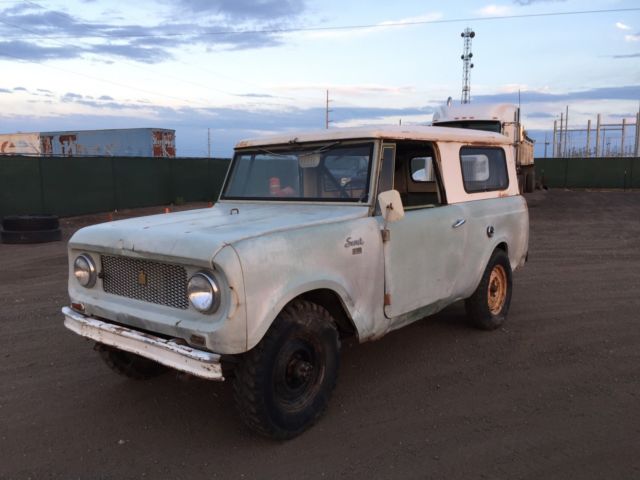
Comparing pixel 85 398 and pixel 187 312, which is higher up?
pixel 187 312

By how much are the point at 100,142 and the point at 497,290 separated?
98.8ft

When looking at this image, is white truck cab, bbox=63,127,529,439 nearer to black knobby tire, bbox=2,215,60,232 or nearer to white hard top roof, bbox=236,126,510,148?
white hard top roof, bbox=236,126,510,148

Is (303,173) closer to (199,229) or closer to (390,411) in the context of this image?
(199,229)

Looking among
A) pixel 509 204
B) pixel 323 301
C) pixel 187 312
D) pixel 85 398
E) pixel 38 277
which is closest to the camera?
pixel 187 312

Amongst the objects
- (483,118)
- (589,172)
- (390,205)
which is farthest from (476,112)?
(589,172)

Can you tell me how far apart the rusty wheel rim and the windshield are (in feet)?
7.19

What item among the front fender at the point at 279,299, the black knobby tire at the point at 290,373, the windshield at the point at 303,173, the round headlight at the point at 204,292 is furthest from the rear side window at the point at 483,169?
the round headlight at the point at 204,292

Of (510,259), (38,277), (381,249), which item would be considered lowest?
(38,277)

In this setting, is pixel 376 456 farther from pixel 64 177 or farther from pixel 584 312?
pixel 64 177

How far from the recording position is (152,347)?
322 centimetres

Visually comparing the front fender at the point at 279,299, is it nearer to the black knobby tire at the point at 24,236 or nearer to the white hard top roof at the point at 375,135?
the white hard top roof at the point at 375,135

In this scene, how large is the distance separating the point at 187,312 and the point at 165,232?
532 mm

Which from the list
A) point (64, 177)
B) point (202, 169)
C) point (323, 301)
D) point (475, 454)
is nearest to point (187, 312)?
point (323, 301)

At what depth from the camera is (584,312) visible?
623 centimetres
